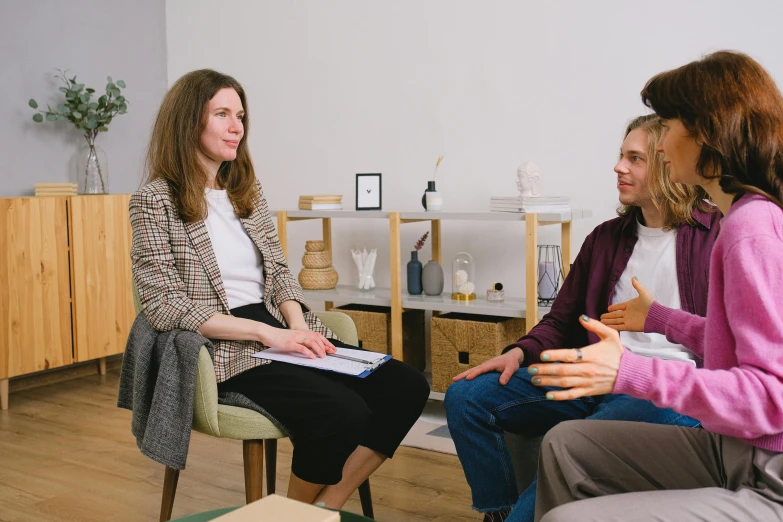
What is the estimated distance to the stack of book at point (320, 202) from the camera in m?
3.63

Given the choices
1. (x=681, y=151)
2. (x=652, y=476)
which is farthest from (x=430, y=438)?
(x=681, y=151)

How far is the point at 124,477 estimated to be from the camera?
281 cm

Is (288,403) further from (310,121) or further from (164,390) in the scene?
(310,121)

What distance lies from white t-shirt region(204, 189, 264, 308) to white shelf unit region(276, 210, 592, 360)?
1.08m

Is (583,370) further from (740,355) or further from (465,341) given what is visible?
(465,341)

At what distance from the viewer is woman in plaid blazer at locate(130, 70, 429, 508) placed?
6.61ft

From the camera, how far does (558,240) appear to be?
3.45 metres

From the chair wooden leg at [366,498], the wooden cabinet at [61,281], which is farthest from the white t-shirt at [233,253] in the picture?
the wooden cabinet at [61,281]

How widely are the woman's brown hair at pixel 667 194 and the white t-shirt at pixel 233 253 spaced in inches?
43.4

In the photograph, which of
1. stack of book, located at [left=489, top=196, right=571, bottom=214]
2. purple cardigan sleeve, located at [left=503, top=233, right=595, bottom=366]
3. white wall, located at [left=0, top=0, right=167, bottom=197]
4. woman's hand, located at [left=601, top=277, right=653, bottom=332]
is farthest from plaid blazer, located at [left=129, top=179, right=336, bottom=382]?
white wall, located at [left=0, top=0, right=167, bottom=197]

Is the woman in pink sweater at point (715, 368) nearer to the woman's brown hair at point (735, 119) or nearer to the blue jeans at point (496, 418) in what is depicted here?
the woman's brown hair at point (735, 119)

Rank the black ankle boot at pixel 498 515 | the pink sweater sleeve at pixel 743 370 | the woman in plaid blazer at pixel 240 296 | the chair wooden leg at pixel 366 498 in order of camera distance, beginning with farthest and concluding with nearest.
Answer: the chair wooden leg at pixel 366 498 < the woman in plaid blazer at pixel 240 296 < the black ankle boot at pixel 498 515 < the pink sweater sleeve at pixel 743 370

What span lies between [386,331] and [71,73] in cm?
215

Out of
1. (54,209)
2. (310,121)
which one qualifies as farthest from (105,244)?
(310,121)
